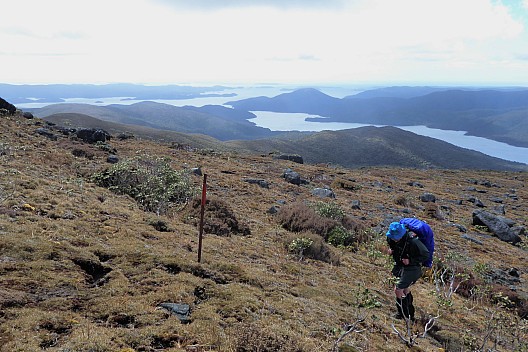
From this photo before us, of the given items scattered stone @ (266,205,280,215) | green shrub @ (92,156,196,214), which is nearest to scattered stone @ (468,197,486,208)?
scattered stone @ (266,205,280,215)

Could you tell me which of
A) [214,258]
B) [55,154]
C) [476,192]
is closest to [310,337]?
[214,258]

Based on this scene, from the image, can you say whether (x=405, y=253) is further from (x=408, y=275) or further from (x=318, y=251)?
(x=318, y=251)

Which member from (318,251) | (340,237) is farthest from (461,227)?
(318,251)

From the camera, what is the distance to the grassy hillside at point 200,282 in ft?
17.5

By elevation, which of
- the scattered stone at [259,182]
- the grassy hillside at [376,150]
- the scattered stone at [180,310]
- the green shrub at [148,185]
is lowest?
the grassy hillside at [376,150]

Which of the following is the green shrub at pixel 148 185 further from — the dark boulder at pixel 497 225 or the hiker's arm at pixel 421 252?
the dark boulder at pixel 497 225

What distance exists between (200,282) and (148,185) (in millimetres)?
8115

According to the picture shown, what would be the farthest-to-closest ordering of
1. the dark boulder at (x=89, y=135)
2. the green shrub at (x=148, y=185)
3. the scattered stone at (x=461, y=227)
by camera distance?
the dark boulder at (x=89, y=135) → the scattered stone at (x=461, y=227) → the green shrub at (x=148, y=185)

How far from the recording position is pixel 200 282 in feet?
23.8

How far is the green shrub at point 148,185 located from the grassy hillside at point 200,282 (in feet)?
0.46

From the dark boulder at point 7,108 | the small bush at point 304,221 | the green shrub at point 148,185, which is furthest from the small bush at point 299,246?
the dark boulder at point 7,108

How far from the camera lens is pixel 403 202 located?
2661 centimetres

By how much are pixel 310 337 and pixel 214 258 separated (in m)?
3.61

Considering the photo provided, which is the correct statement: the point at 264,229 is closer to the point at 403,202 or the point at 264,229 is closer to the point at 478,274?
the point at 478,274
